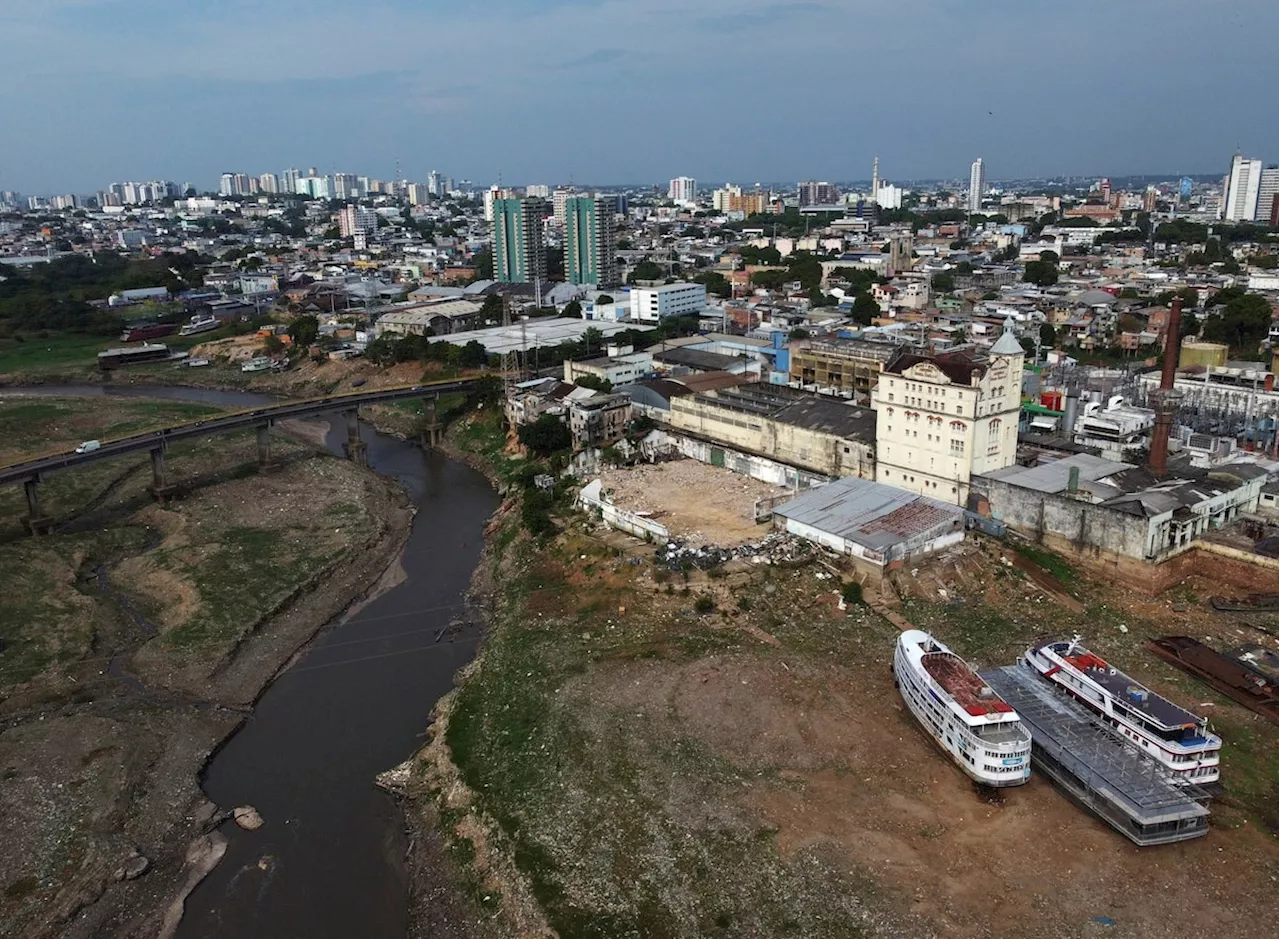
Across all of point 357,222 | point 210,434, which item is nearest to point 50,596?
point 210,434

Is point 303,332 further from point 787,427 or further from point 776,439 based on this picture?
point 787,427

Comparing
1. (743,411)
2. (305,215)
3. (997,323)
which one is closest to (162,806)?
(743,411)

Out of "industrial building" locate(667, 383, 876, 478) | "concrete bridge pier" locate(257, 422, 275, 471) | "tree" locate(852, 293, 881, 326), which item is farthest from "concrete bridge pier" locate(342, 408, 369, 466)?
"tree" locate(852, 293, 881, 326)

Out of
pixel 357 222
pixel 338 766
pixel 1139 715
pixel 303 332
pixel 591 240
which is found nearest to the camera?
pixel 1139 715

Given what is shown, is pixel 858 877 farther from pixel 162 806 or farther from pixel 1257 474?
pixel 1257 474

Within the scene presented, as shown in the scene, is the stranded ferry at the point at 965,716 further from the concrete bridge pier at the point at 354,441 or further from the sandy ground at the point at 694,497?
the concrete bridge pier at the point at 354,441

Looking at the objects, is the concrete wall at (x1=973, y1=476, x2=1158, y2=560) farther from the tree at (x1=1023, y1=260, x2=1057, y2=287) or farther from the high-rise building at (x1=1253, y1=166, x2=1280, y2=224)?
the high-rise building at (x1=1253, y1=166, x2=1280, y2=224)
